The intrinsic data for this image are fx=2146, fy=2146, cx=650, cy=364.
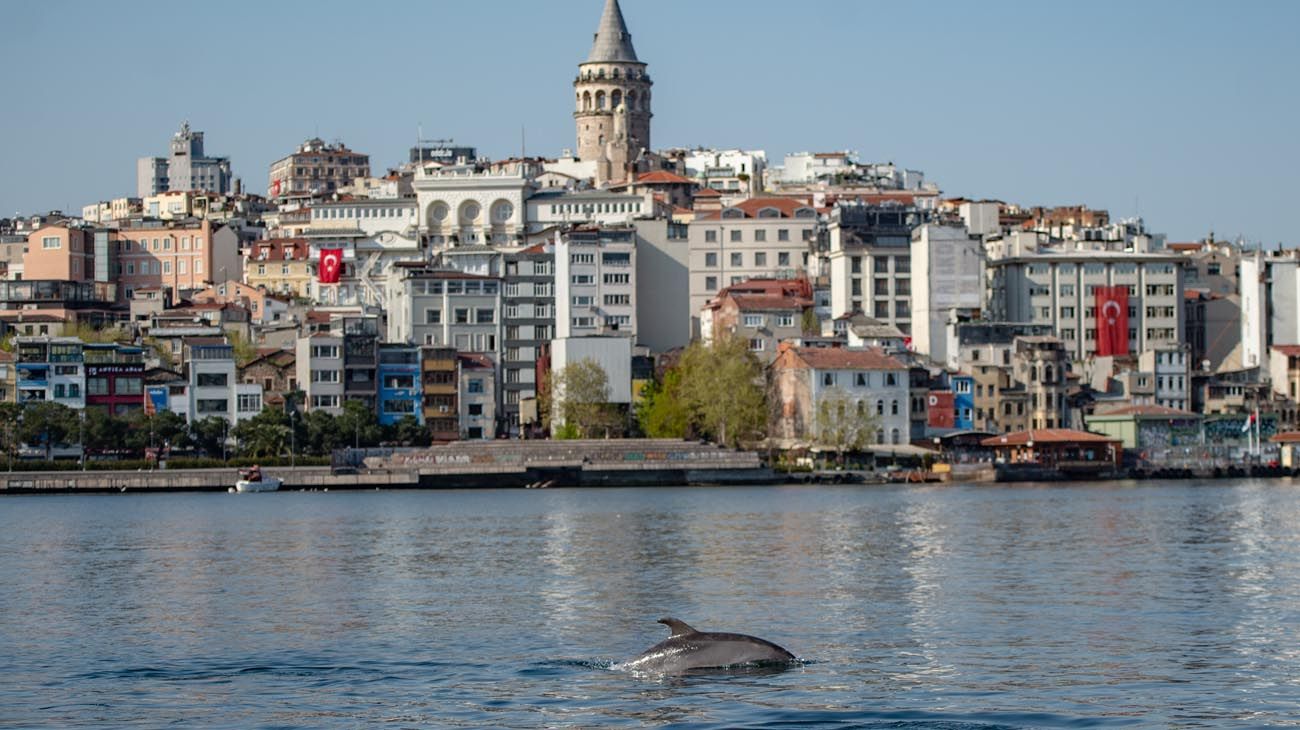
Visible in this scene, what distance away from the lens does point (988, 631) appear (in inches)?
1262

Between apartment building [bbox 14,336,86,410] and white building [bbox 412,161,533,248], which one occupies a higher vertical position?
white building [bbox 412,161,533,248]

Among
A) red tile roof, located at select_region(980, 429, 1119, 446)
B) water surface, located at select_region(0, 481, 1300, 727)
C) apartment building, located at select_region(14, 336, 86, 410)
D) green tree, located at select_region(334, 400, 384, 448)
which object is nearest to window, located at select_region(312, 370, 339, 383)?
green tree, located at select_region(334, 400, 384, 448)

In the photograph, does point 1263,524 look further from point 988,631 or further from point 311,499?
point 311,499

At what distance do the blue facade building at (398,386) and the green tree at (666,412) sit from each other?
12.5 metres

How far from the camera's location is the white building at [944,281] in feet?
423

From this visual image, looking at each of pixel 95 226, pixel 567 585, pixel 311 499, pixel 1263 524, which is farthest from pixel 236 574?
pixel 95 226

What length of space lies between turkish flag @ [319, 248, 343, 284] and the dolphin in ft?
424

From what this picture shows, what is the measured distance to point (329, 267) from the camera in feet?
507

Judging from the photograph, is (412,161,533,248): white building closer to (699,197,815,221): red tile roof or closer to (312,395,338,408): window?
(699,197,815,221): red tile roof

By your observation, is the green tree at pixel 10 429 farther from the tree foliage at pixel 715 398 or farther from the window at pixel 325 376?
the tree foliage at pixel 715 398

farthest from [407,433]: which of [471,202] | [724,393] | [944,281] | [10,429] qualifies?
[471,202]

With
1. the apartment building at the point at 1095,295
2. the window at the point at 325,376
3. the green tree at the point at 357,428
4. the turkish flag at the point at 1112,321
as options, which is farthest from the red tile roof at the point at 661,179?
the green tree at the point at 357,428

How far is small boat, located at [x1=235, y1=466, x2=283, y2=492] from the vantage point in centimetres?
10275

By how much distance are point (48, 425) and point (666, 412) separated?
1273 inches
